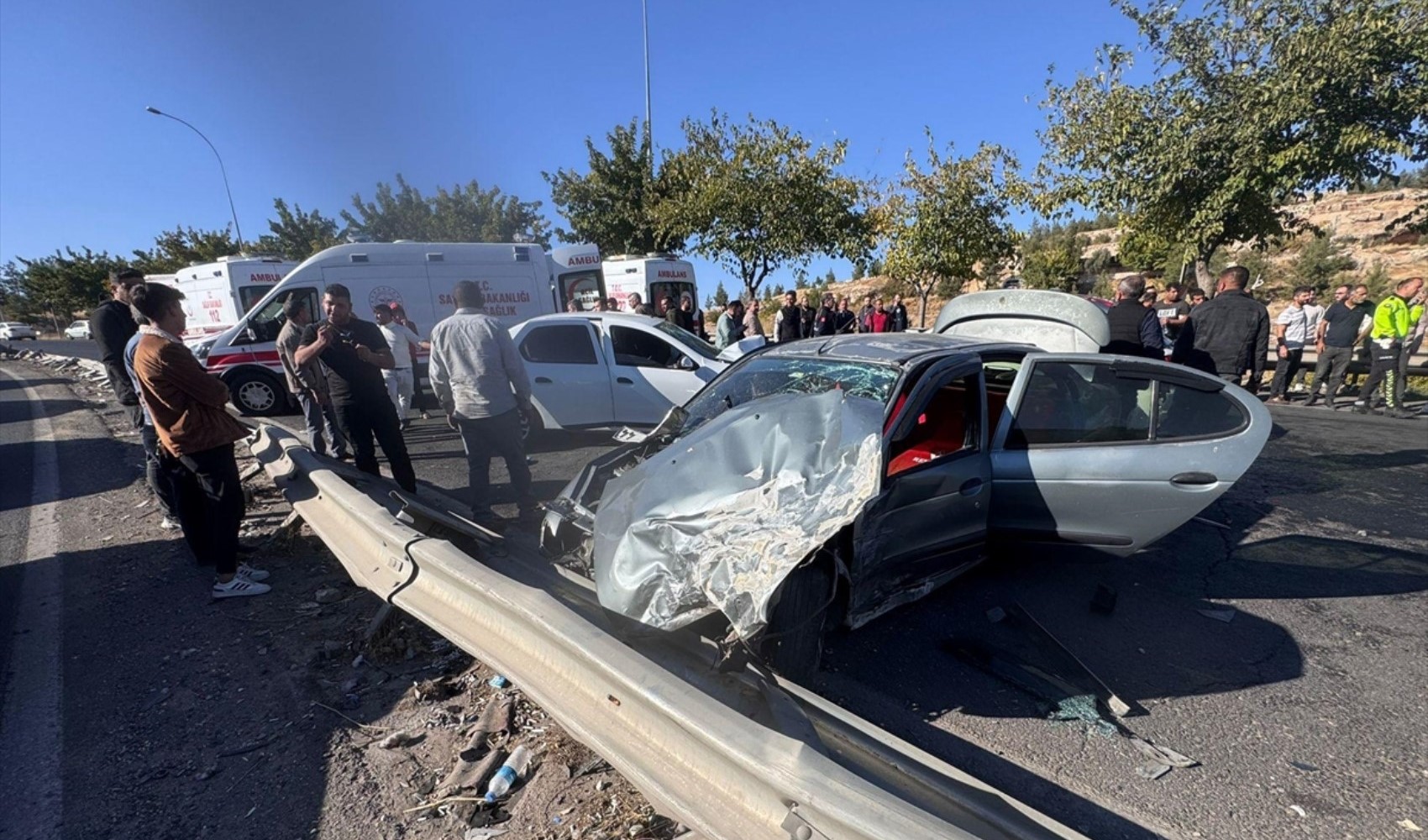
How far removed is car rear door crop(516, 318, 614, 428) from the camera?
6.75 m

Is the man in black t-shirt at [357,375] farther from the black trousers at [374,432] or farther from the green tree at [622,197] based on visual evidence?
the green tree at [622,197]

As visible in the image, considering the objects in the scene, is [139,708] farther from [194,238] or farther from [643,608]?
[194,238]

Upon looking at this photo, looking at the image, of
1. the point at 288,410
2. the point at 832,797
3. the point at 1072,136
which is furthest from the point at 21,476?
the point at 1072,136

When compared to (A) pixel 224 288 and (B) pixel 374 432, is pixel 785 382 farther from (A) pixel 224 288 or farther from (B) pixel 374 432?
(A) pixel 224 288

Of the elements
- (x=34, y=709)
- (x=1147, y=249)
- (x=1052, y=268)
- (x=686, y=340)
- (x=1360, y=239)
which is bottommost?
(x=34, y=709)

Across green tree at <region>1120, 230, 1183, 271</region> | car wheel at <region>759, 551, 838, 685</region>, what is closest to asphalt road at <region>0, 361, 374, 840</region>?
car wheel at <region>759, 551, 838, 685</region>

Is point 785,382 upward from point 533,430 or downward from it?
upward

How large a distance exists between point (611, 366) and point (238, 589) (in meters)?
3.88

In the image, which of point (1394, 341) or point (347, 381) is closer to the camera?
point (347, 381)

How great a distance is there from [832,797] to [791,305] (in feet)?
35.9

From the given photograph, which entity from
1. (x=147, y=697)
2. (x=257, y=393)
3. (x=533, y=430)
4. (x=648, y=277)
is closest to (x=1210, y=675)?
(x=147, y=697)

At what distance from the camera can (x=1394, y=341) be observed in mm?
8320

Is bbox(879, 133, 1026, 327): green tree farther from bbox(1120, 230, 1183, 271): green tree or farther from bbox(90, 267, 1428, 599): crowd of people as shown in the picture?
bbox(90, 267, 1428, 599): crowd of people

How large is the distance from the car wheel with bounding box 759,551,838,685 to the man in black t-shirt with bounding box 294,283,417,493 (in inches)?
136
